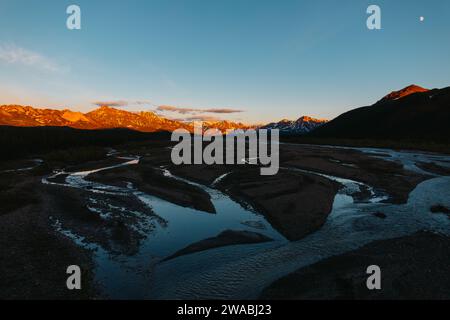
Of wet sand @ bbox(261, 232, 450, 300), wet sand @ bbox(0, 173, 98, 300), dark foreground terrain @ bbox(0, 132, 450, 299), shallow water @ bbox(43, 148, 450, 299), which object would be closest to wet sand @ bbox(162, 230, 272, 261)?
dark foreground terrain @ bbox(0, 132, 450, 299)

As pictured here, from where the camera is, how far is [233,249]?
2355 centimetres

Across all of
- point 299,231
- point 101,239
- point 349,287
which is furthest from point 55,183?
point 349,287

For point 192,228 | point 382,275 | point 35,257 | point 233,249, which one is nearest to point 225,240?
point 233,249

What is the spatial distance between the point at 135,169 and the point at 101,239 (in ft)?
131

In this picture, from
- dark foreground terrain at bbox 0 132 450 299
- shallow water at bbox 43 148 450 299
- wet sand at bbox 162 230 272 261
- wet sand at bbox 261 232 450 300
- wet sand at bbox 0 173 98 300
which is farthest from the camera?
wet sand at bbox 162 230 272 261

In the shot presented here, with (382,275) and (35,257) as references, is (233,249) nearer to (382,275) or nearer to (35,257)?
(382,275)

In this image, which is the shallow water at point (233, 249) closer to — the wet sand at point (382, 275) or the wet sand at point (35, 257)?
the wet sand at point (382, 275)

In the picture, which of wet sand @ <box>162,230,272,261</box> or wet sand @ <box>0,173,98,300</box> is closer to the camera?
wet sand @ <box>0,173,98,300</box>

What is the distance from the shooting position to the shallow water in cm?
1809

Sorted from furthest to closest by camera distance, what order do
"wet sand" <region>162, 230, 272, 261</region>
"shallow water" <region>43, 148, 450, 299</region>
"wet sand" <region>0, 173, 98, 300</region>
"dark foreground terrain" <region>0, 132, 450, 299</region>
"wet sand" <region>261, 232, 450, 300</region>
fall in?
"wet sand" <region>162, 230, 272, 261</region> → "shallow water" <region>43, 148, 450, 299</region> → "dark foreground terrain" <region>0, 132, 450, 299</region> → "wet sand" <region>0, 173, 98, 300</region> → "wet sand" <region>261, 232, 450, 300</region>

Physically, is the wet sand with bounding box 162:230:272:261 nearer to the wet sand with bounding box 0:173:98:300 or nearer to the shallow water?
the shallow water

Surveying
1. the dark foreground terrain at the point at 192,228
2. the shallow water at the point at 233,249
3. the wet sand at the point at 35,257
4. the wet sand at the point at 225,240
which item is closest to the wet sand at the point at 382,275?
the dark foreground terrain at the point at 192,228

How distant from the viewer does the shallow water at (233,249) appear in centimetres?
1809

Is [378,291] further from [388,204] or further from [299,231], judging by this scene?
[388,204]
